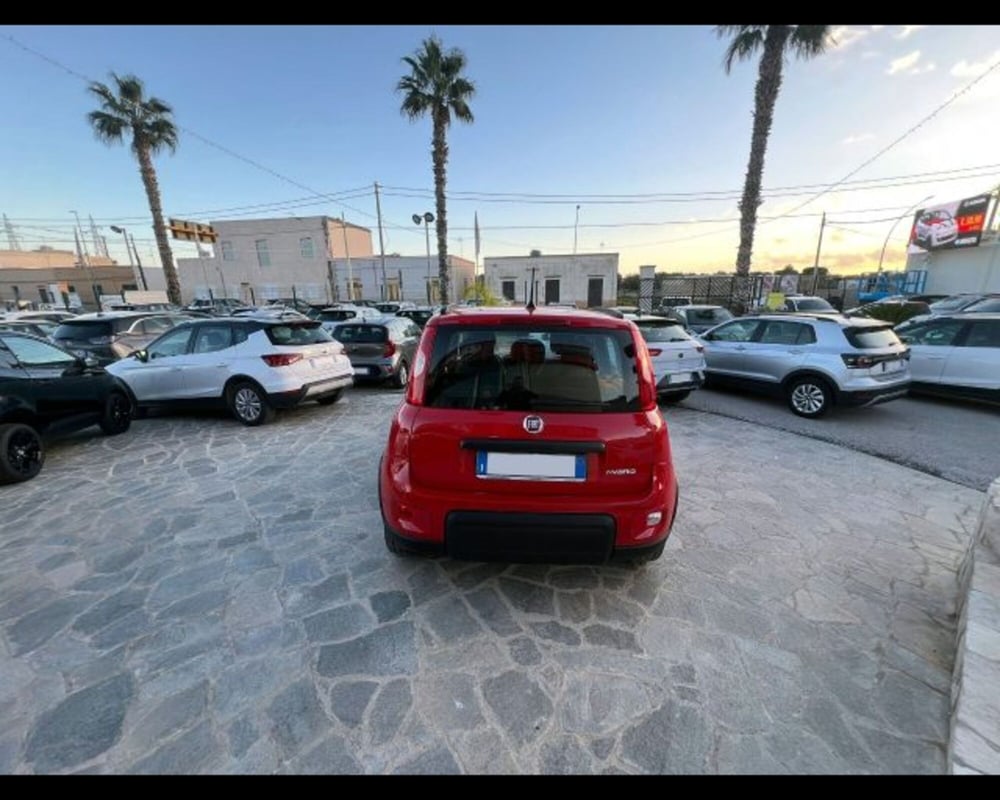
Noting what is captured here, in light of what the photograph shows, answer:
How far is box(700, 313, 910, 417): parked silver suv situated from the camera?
6.09 m

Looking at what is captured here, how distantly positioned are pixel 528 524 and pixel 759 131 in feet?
49.0

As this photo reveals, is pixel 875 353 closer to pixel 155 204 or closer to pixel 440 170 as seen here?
pixel 440 170

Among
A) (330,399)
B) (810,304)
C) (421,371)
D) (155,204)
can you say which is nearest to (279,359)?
(330,399)

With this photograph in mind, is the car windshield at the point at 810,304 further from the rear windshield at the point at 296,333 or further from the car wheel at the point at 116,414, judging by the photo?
the car wheel at the point at 116,414

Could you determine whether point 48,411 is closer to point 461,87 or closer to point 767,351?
point 767,351

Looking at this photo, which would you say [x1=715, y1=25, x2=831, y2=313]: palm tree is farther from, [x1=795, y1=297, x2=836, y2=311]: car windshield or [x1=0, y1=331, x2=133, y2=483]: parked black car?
[x1=0, y1=331, x2=133, y2=483]: parked black car

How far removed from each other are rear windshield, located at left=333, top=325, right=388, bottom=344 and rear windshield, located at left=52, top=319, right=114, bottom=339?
5.38 m

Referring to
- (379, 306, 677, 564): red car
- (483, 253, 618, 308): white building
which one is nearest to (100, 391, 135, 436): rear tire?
(379, 306, 677, 564): red car

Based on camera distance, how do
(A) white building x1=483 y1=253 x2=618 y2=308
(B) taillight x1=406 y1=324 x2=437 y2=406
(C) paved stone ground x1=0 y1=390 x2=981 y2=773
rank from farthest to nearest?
(A) white building x1=483 y1=253 x2=618 y2=308 < (B) taillight x1=406 y1=324 x2=437 y2=406 < (C) paved stone ground x1=0 y1=390 x2=981 y2=773

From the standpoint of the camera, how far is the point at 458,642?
2.32 metres

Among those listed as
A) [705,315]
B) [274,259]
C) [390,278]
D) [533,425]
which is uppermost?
[274,259]

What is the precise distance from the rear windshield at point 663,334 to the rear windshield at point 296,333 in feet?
16.7

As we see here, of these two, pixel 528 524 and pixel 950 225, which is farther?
pixel 950 225

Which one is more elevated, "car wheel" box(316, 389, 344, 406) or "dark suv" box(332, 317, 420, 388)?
"dark suv" box(332, 317, 420, 388)
